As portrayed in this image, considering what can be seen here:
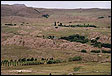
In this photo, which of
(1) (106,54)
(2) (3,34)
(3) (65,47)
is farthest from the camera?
(2) (3,34)

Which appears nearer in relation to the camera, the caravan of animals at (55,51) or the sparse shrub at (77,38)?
the caravan of animals at (55,51)

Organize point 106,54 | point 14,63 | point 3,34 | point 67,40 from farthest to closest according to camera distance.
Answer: point 3,34 < point 67,40 < point 106,54 < point 14,63

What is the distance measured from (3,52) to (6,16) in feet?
303

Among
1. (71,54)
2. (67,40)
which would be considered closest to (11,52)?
(71,54)

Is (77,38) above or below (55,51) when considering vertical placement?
above

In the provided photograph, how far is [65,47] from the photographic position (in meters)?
100

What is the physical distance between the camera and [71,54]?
291 ft

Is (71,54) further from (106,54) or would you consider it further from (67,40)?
(67,40)

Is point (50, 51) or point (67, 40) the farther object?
point (67, 40)

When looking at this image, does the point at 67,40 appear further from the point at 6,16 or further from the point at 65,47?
the point at 6,16

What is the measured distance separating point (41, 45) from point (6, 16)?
8471cm

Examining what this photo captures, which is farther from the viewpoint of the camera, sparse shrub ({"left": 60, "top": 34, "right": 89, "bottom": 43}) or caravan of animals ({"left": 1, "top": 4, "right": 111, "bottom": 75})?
sparse shrub ({"left": 60, "top": 34, "right": 89, "bottom": 43})

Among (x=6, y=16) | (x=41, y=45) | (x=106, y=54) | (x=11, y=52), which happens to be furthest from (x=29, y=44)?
(x=6, y=16)

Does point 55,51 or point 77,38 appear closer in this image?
point 55,51
